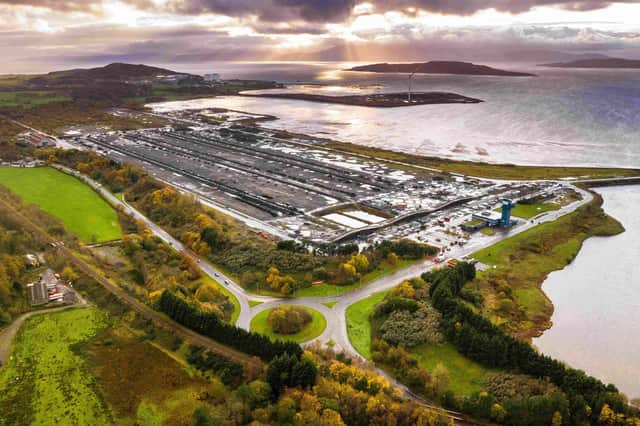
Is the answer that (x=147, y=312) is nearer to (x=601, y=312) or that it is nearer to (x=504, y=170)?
(x=601, y=312)

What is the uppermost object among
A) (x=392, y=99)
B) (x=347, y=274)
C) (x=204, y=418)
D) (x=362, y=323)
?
(x=392, y=99)

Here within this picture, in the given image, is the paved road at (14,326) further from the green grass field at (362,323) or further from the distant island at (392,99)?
the distant island at (392,99)

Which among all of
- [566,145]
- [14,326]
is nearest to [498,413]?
[14,326]

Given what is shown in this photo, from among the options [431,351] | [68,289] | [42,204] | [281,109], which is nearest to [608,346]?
[431,351]

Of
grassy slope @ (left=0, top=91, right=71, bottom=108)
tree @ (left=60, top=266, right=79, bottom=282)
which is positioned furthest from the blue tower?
grassy slope @ (left=0, top=91, right=71, bottom=108)

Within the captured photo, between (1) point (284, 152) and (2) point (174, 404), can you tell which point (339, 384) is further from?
(1) point (284, 152)

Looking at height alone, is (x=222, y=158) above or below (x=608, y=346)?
above
